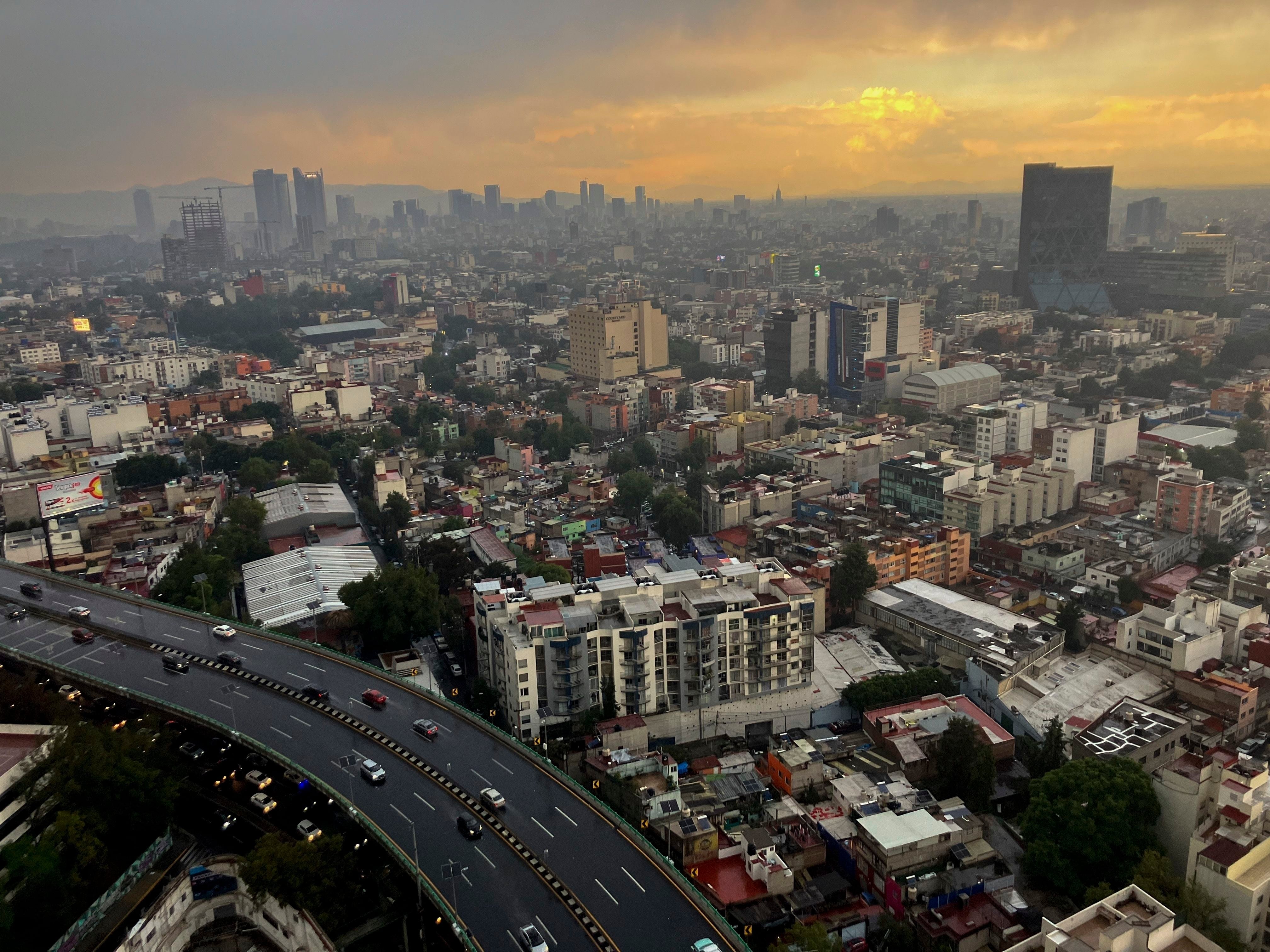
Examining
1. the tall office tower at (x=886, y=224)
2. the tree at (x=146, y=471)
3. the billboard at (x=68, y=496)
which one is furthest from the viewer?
the tall office tower at (x=886, y=224)

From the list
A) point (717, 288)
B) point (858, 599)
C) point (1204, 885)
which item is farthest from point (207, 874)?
point (717, 288)

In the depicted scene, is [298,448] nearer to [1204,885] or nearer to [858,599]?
[858,599]

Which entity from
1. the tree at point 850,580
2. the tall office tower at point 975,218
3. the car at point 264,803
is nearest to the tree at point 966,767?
the tree at point 850,580

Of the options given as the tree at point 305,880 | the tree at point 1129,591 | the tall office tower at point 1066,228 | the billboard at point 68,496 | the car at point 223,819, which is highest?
the tall office tower at point 1066,228

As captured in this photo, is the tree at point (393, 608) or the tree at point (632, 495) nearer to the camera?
the tree at point (393, 608)

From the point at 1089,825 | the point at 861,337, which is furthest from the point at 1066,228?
the point at 1089,825

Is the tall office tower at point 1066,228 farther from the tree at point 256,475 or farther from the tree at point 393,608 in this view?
Result: the tree at point 393,608
